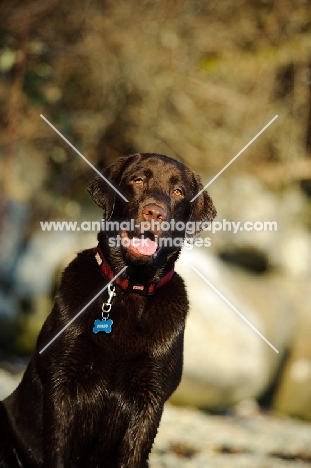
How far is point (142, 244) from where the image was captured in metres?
3.25

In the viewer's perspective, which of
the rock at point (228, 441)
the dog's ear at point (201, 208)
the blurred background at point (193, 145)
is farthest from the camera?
the blurred background at point (193, 145)

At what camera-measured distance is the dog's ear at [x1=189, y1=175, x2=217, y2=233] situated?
3.58 m

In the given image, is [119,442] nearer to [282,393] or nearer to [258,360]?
[258,360]

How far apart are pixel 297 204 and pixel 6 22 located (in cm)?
514

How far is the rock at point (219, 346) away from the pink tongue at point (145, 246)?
3512 mm

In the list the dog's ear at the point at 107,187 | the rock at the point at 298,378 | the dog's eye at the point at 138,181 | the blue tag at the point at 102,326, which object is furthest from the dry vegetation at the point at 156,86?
the blue tag at the point at 102,326

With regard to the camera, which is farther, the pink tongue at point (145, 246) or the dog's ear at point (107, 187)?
the dog's ear at point (107, 187)

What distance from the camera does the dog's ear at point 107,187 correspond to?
11.1 ft

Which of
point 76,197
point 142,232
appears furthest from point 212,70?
point 142,232

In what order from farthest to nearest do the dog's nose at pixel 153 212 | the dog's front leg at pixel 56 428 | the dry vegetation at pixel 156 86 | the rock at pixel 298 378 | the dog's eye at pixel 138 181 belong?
the dry vegetation at pixel 156 86 < the rock at pixel 298 378 < the dog's eye at pixel 138 181 < the dog's nose at pixel 153 212 < the dog's front leg at pixel 56 428

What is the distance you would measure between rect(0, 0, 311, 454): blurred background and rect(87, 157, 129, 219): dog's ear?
2.96m

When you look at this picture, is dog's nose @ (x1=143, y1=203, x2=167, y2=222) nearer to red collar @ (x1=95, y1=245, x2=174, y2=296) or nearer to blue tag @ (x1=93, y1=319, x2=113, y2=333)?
red collar @ (x1=95, y1=245, x2=174, y2=296)

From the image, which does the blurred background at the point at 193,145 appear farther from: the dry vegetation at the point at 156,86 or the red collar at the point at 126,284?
the red collar at the point at 126,284

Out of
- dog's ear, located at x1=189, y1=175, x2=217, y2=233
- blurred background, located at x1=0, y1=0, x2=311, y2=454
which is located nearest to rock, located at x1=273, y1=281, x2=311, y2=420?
blurred background, located at x1=0, y1=0, x2=311, y2=454
